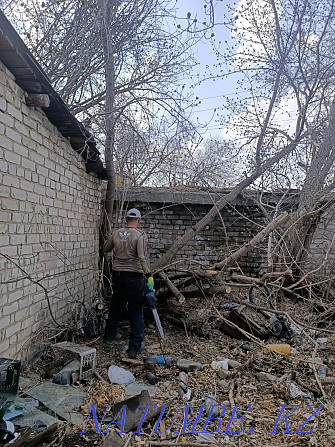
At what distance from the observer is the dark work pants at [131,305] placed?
461cm

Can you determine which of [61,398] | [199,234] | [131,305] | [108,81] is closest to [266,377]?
[131,305]

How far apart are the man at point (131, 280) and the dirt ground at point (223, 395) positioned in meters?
0.28

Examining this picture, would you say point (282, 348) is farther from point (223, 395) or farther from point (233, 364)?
point (223, 395)

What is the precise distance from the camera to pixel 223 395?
356 centimetres

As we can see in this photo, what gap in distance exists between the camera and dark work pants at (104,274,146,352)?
15.1ft

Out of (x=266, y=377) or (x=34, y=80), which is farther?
(x=266, y=377)

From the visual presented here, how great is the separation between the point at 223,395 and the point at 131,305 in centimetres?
172

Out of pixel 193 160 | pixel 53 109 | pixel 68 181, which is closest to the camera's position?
pixel 53 109

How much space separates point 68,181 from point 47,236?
1.18m

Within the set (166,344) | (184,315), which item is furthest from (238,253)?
(166,344)

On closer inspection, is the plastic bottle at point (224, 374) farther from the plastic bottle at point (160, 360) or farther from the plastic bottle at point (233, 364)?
the plastic bottle at point (160, 360)

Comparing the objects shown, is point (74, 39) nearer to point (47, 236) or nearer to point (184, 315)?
point (47, 236)

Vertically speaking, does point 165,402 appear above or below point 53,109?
below

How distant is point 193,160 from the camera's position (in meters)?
7.53
